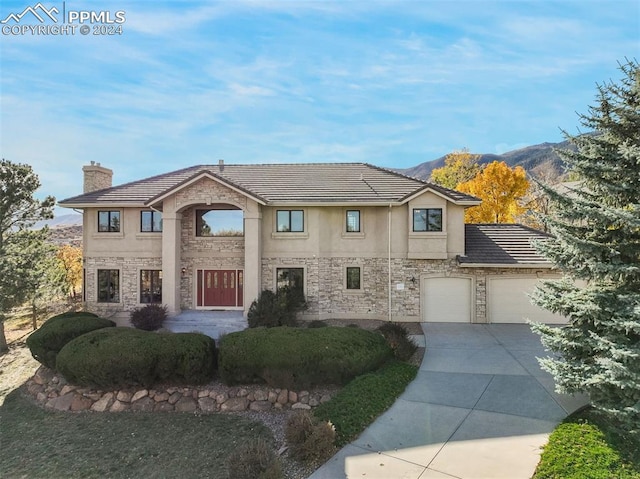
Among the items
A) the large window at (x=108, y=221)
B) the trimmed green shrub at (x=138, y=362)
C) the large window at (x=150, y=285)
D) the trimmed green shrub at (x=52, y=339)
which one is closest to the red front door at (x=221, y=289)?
the large window at (x=150, y=285)

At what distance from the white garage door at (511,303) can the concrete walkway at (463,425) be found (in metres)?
Result: 4.66

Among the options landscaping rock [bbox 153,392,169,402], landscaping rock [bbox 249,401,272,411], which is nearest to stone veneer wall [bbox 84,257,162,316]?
landscaping rock [bbox 153,392,169,402]

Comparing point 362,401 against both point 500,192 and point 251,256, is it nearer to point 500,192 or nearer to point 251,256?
point 251,256

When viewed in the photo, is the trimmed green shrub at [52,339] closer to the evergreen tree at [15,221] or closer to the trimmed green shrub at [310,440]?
the evergreen tree at [15,221]

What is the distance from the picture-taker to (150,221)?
17.6 m

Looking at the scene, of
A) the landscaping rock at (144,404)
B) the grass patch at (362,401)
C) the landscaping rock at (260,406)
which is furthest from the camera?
the landscaping rock at (144,404)

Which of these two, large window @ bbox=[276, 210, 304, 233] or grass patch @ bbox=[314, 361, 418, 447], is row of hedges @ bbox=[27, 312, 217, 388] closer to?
grass patch @ bbox=[314, 361, 418, 447]

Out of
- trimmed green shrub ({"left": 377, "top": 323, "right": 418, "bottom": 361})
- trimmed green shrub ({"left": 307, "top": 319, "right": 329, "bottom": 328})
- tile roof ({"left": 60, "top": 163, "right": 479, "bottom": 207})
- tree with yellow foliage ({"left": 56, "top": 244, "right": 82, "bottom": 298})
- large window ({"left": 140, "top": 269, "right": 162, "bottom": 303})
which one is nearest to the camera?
trimmed green shrub ({"left": 377, "top": 323, "right": 418, "bottom": 361})

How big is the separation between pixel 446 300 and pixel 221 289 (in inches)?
419

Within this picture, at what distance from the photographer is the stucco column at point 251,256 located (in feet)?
53.5

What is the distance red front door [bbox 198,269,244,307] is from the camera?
17531 mm

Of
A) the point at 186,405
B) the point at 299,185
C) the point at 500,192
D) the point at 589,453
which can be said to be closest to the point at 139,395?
the point at 186,405

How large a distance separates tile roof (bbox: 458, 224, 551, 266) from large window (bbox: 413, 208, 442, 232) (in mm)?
1837

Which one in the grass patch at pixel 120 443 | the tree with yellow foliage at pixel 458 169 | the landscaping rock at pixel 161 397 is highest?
the tree with yellow foliage at pixel 458 169
